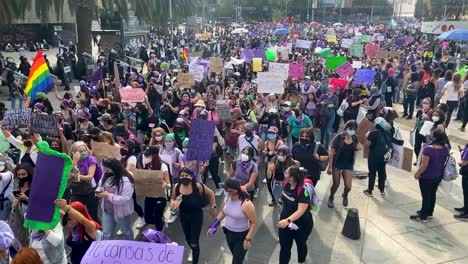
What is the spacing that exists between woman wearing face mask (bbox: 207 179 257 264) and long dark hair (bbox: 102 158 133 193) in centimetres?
123

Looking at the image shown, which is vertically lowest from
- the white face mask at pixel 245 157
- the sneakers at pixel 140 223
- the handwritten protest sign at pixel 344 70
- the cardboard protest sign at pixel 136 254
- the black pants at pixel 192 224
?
the sneakers at pixel 140 223

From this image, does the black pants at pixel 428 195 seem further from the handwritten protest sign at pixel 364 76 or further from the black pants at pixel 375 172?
the handwritten protest sign at pixel 364 76

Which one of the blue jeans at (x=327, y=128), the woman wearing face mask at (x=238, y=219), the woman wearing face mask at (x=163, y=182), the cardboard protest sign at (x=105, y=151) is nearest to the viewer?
the woman wearing face mask at (x=238, y=219)

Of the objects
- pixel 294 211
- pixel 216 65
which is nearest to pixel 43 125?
pixel 294 211

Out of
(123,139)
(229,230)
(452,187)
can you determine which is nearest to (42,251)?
(229,230)

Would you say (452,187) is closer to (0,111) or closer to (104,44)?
(0,111)

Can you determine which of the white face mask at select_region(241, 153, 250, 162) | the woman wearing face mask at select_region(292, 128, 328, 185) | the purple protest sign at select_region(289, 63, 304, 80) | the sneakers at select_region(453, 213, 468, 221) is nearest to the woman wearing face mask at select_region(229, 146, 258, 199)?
the white face mask at select_region(241, 153, 250, 162)

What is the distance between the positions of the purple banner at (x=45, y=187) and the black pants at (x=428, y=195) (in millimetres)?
5476

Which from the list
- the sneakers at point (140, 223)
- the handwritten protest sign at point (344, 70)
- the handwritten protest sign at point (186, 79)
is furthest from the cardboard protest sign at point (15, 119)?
the handwritten protest sign at point (344, 70)

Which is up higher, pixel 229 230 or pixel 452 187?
pixel 229 230

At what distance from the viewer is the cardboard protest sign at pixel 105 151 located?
21.7 ft

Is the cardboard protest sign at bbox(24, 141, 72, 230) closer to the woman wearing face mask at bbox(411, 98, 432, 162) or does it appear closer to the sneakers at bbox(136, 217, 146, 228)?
the sneakers at bbox(136, 217, 146, 228)

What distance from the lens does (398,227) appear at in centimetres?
736

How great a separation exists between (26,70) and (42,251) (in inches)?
662
